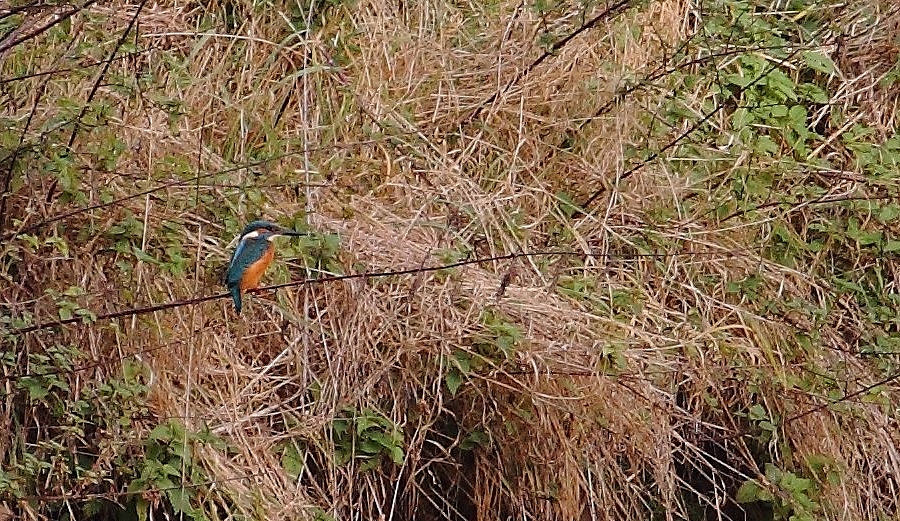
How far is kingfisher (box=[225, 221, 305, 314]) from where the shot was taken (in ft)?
9.68

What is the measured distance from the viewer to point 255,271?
3.01 m

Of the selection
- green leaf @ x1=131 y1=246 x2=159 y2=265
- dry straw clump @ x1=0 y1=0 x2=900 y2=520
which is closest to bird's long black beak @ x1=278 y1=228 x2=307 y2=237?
dry straw clump @ x1=0 y1=0 x2=900 y2=520

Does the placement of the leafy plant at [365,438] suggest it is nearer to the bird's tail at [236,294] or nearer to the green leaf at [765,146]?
the bird's tail at [236,294]

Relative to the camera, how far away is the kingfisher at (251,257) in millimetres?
2951

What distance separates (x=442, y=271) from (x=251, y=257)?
2.01 ft

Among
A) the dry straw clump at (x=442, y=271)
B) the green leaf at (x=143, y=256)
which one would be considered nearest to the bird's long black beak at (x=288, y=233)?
the dry straw clump at (x=442, y=271)

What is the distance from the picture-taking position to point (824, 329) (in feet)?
12.9

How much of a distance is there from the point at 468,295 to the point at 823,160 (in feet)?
5.05

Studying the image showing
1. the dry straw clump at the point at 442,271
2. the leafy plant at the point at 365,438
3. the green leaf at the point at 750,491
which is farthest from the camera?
the green leaf at the point at 750,491

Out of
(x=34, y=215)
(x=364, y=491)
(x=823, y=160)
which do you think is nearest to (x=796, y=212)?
(x=823, y=160)

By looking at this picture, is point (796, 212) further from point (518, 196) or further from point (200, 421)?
point (200, 421)

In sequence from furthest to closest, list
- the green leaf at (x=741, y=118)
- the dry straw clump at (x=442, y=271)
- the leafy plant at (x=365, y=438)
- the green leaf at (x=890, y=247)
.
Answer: the green leaf at (x=741, y=118) < the green leaf at (x=890, y=247) < the leafy plant at (x=365, y=438) < the dry straw clump at (x=442, y=271)

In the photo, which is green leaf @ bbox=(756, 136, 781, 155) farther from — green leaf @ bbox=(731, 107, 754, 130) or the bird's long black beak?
the bird's long black beak

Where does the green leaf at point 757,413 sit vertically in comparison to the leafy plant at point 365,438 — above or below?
below
